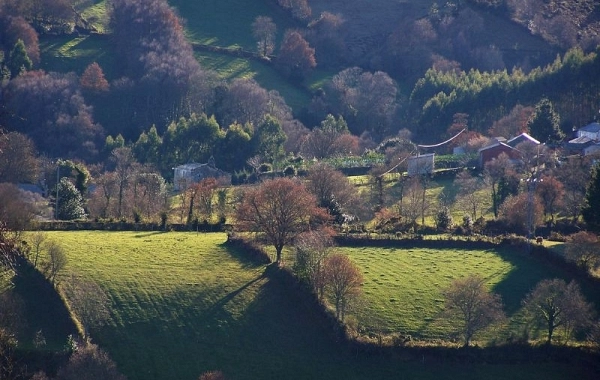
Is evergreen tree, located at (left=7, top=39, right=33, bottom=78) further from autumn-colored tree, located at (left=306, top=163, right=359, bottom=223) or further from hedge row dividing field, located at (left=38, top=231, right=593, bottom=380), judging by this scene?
hedge row dividing field, located at (left=38, top=231, right=593, bottom=380)

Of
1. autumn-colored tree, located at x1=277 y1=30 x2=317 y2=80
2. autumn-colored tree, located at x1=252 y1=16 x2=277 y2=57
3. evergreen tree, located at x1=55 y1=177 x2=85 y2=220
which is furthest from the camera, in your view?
autumn-colored tree, located at x1=252 y1=16 x2=277 y2=57

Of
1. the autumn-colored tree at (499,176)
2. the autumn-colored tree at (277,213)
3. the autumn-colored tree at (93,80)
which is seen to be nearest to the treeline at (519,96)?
the autumn-colored tree at (499,176)

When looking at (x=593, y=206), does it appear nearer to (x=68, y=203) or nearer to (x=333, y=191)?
(x=333, y=191)

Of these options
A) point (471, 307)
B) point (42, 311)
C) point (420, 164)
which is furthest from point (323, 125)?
point (42, 311)

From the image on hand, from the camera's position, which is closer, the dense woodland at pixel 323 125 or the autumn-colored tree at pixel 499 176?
the dense woodland at pixel 323 125

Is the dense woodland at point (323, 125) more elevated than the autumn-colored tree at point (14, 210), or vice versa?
the dense woodland at point (323, 125)

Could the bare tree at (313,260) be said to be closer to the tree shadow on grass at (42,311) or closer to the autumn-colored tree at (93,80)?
the tree shadow on grass at (42,311)

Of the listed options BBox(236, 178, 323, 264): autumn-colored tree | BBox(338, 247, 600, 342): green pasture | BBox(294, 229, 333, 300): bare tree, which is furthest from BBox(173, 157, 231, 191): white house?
BBox(294, 229, 333, 300): bare tree
